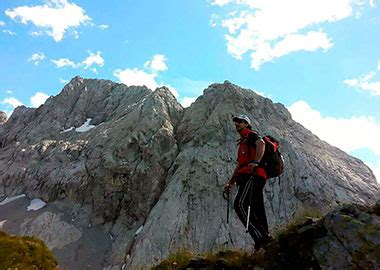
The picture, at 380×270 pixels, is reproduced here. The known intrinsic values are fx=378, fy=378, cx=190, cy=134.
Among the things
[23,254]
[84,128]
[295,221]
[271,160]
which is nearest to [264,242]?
[295,221]

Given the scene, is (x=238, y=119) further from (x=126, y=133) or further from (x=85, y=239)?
(x=126, y=133)

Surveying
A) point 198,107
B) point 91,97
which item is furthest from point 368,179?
point 91,97

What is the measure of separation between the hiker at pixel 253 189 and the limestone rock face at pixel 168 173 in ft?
142

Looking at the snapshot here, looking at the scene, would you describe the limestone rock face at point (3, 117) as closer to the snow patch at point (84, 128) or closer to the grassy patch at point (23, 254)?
the snow patch at point (84, 128)

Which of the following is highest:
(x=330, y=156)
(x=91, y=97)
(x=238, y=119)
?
(x=91, y=97)

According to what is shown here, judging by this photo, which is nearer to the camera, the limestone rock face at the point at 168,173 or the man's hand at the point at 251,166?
the man's hand at the point at 251,166

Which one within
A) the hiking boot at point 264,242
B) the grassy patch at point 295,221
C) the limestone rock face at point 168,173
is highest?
the limestone rock face at point 168,173

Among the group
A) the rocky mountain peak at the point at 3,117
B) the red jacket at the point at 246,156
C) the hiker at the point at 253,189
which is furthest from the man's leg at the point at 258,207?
the rocky mountain peak at the point at 3,117

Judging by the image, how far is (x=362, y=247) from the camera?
19.0 feet

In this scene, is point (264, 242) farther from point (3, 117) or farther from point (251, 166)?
point (3, 117)

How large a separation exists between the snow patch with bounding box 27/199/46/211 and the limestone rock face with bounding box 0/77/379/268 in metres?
1.69

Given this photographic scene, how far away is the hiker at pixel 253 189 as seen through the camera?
7504mm

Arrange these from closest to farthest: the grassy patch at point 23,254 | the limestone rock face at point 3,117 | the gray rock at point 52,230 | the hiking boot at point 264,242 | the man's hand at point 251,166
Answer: the hiking boot at point 264,242
the man's hand at point 251,166
the grassy patch at point 23,254
the gray rock at point 52,230
the limestone rock face at point 3,117

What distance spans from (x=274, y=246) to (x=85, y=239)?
6530 cm
